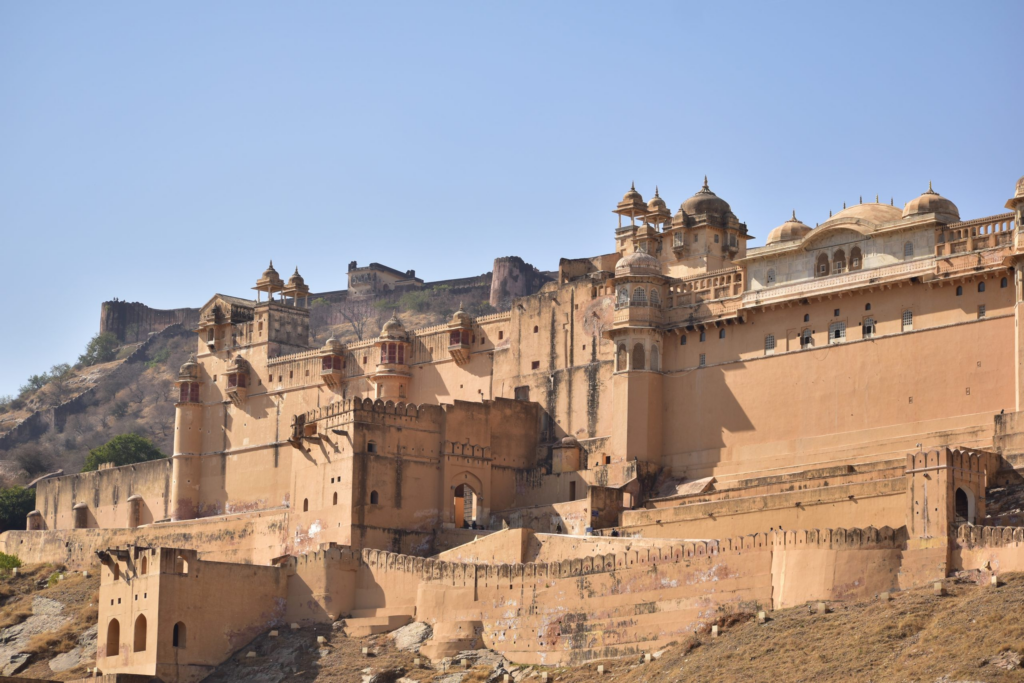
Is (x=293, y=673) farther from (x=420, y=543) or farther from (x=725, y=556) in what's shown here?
(x=725, y=556)

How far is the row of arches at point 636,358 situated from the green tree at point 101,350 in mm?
58067

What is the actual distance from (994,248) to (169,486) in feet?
102

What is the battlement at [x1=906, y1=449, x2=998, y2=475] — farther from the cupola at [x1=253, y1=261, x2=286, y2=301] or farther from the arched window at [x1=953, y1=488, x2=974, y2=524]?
the cupola at [x1=253, y1=261, x2=286, y2=301]

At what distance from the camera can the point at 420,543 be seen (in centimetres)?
4506

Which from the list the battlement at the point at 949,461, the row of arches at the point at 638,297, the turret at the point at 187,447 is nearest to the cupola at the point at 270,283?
the turret at the point at 187,447

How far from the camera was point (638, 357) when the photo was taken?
4672cm

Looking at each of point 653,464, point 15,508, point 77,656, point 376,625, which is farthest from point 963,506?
point 15,508

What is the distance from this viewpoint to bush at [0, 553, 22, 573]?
55.3 m

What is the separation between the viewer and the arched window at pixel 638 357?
1837 inches

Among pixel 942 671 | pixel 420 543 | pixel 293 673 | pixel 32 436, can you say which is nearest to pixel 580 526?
pixel 420 543

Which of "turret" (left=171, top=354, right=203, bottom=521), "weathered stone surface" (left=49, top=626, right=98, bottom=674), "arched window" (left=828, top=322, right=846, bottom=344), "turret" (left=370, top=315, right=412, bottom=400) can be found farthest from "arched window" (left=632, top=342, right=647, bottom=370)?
"turret" (left=171, top=354, right=203, bottom=521)

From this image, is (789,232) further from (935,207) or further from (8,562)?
(8,562)

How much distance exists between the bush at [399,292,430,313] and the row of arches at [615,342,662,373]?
45.0m

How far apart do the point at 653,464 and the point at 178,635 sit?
43.1ft
